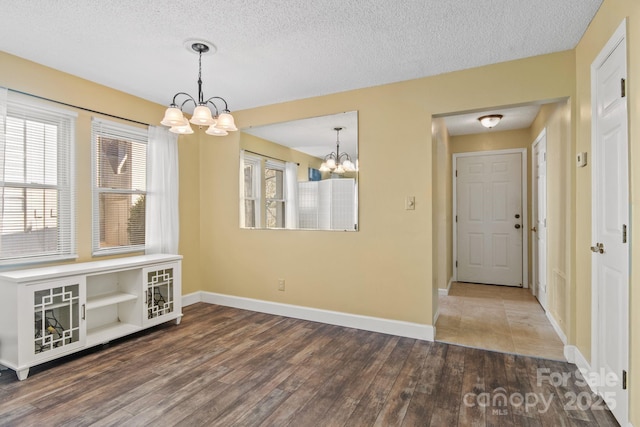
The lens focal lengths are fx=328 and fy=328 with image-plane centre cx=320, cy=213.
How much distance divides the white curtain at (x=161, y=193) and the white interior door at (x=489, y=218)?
170 inches

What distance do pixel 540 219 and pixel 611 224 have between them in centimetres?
250

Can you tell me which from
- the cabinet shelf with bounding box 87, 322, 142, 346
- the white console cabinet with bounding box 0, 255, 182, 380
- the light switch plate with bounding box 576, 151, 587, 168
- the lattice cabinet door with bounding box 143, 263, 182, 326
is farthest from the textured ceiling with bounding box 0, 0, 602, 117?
the cabinet shelf with bounding box 87, 322, 142, 346

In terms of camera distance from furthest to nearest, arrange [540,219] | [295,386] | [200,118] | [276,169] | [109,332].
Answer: [540,219], [276,169], [109,332], [200,118], [295,386]

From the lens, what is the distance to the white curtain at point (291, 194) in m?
3.67

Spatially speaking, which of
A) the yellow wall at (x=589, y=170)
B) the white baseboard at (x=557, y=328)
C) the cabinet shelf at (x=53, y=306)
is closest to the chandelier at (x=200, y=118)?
the cabinet shelf at (x=53, y=306)

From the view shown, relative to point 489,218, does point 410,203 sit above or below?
above

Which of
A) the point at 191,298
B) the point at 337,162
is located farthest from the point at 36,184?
the point at 337,162

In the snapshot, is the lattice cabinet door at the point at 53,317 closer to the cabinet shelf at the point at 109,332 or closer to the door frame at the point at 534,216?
the cabinet shelf at the point at 109,332

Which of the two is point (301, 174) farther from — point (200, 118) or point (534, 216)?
point (534, 216)

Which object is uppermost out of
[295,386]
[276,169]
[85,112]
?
[85,112]

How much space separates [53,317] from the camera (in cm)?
254

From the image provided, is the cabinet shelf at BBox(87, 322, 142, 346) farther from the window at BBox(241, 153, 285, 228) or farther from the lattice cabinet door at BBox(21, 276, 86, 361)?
the window at BBox(241, 153, 285, 228)

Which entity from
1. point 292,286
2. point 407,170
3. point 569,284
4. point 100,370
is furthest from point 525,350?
point 100,370

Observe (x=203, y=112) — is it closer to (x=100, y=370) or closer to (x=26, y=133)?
(x=26, y=133)
